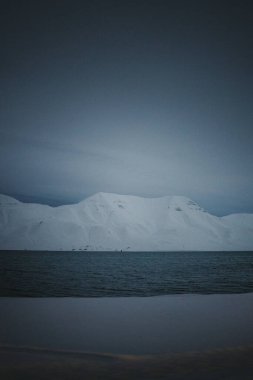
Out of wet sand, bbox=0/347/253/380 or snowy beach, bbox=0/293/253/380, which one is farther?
snowy beach, bbox=0/293/253/380

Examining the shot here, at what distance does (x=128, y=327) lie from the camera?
14.3 metres

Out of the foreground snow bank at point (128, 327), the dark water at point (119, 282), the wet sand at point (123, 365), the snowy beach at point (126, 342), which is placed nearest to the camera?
the wet sand at point (123, 365)

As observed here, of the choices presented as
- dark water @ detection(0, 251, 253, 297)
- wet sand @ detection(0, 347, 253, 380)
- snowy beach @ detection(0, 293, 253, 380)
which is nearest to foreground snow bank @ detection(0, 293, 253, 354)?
snowy beach @ detection(0, 293, 253, 380)

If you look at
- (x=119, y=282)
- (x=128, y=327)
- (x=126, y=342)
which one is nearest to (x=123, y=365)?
(x=126, y=342)

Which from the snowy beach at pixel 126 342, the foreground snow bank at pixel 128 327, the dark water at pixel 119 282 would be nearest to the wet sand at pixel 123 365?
the snowy beach at pixel 126 342

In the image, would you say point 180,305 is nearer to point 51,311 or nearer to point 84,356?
point 51,311

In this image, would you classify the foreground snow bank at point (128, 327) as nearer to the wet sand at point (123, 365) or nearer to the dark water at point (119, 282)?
the wet sand at point (123, 365)

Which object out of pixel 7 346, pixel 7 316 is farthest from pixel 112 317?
pixel 7 346

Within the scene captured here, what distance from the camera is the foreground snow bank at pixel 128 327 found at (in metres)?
11.4

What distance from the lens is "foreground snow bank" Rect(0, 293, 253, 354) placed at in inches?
450

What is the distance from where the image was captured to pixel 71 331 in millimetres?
13391

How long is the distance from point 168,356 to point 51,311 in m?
10.6

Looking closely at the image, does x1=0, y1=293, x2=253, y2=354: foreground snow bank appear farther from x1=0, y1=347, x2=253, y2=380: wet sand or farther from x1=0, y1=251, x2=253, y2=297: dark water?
x1=0, y1=251, x2=253, y2=297: dark water

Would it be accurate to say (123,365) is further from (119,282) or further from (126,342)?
(119,282)
